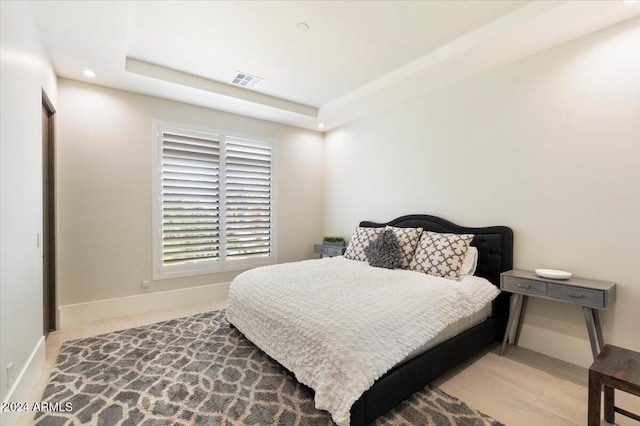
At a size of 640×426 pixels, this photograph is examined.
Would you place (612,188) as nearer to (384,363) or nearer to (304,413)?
(384,363)

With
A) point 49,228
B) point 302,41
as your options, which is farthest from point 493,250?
point 49,228

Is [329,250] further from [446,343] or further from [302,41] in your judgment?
[302,41]

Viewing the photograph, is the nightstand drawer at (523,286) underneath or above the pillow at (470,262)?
underneath

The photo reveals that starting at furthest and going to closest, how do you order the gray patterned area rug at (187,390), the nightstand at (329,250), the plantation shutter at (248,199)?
the nightstand at (329,250) → the plantation shutter at (248,199) → the gray patterned area rug at (187,390)

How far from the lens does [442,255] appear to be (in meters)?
3.03

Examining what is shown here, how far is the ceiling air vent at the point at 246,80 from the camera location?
11.8 feet

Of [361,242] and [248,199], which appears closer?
[361,242]

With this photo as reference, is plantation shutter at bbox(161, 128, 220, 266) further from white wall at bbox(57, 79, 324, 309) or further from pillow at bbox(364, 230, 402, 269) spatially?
pillow at bbox(364, 230, 402, 269)

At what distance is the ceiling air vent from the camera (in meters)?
3.59

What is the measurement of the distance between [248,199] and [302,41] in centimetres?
245

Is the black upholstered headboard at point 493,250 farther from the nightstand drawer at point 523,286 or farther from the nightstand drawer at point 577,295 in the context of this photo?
the nightstand drawer at point 577,295

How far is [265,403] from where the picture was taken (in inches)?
78.3

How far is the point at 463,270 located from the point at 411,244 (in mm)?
620

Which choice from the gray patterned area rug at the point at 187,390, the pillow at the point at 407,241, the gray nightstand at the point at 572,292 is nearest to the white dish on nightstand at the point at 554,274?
the gray nightstand at the point at 572,292
